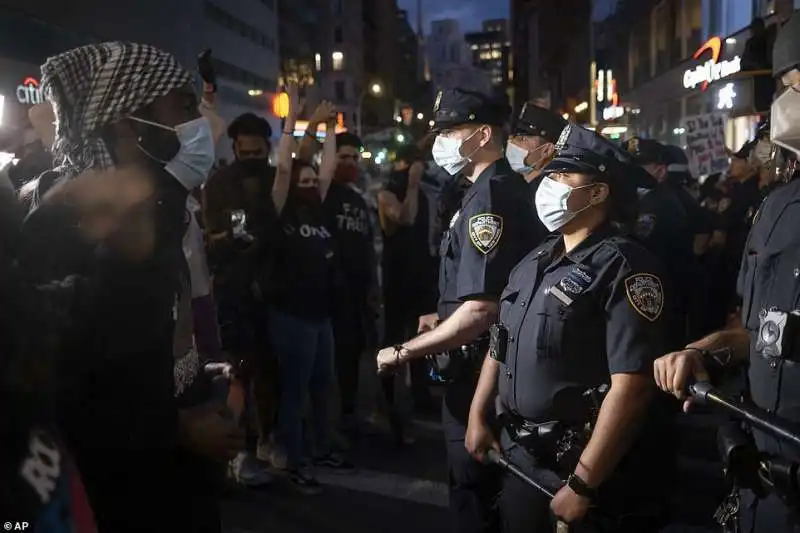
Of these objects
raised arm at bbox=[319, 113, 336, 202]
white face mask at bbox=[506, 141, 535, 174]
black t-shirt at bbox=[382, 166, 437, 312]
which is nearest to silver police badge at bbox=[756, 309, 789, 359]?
white face mask at bbox=[506, 141, 535, 174]

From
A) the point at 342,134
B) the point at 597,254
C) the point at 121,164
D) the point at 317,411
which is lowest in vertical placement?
the point at 317,411

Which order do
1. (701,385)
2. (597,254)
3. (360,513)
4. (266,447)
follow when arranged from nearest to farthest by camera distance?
(701,385) → (597,254) → (360,513) → (266,447)

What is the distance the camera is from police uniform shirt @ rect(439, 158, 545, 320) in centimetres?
326

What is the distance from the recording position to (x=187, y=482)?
7.02 ft

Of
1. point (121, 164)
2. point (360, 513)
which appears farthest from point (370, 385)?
point (121, 164)

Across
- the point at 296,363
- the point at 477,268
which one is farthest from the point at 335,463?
the point at 477,268

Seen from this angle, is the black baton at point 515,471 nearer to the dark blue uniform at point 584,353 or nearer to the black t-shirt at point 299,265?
the dark blue uniform at point 584,353

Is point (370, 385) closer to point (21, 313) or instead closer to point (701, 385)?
point (701, 385)

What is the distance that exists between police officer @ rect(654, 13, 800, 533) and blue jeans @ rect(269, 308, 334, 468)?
2932 millimetres

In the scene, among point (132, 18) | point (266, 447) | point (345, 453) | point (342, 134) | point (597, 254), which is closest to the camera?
point (597, 254)

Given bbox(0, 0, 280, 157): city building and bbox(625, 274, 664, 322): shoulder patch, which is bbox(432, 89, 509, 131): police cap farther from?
bbox(0, 0, 280, 157): city building

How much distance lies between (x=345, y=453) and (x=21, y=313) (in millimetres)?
4681

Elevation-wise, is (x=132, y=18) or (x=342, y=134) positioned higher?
(x=132, y=18)

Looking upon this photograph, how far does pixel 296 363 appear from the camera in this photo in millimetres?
5039
